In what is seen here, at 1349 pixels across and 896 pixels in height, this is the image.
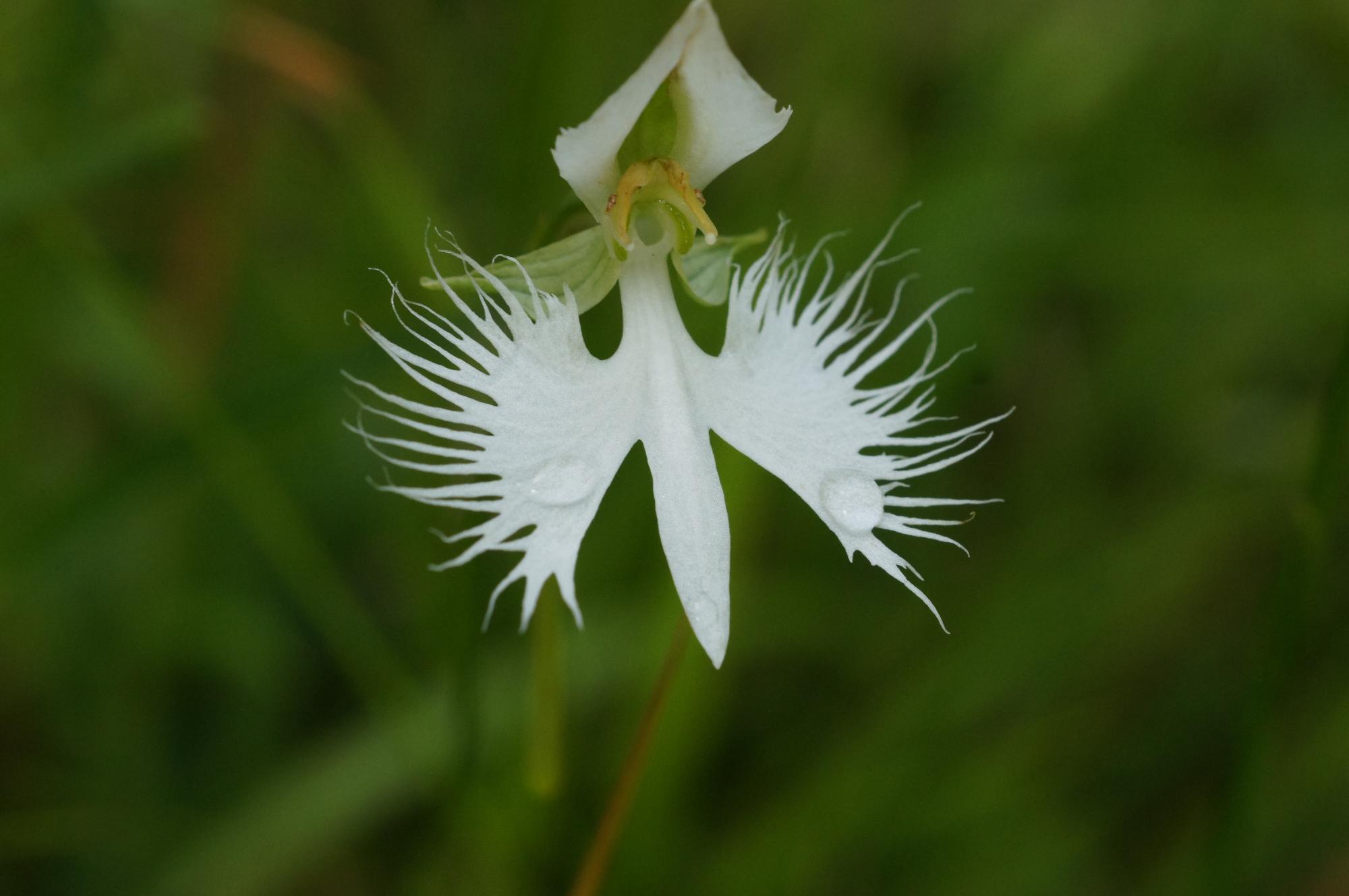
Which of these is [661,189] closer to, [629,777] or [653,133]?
[653,133]

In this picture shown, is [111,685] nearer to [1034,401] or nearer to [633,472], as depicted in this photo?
[633,472]

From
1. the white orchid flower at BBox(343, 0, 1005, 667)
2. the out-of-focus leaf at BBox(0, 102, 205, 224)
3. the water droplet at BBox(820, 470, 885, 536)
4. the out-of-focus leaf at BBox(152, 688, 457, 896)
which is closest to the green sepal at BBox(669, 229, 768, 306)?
the white orchid flower at BBox(343, 0, 1005, 667)

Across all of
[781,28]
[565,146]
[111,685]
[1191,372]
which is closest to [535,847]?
[111,685]

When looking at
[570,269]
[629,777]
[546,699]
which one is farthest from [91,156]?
[629,777]

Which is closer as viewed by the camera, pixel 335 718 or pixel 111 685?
pixel 111 685

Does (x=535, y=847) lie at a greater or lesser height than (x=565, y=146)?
lesser

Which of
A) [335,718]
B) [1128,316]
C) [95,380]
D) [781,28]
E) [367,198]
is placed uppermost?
[781,28]

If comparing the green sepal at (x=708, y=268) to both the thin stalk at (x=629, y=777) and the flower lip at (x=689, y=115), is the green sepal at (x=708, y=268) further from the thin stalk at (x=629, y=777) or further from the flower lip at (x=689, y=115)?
the thin stalk at (x=629, y=777)

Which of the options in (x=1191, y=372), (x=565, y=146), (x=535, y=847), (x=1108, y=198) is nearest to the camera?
(x=565, y=146)
